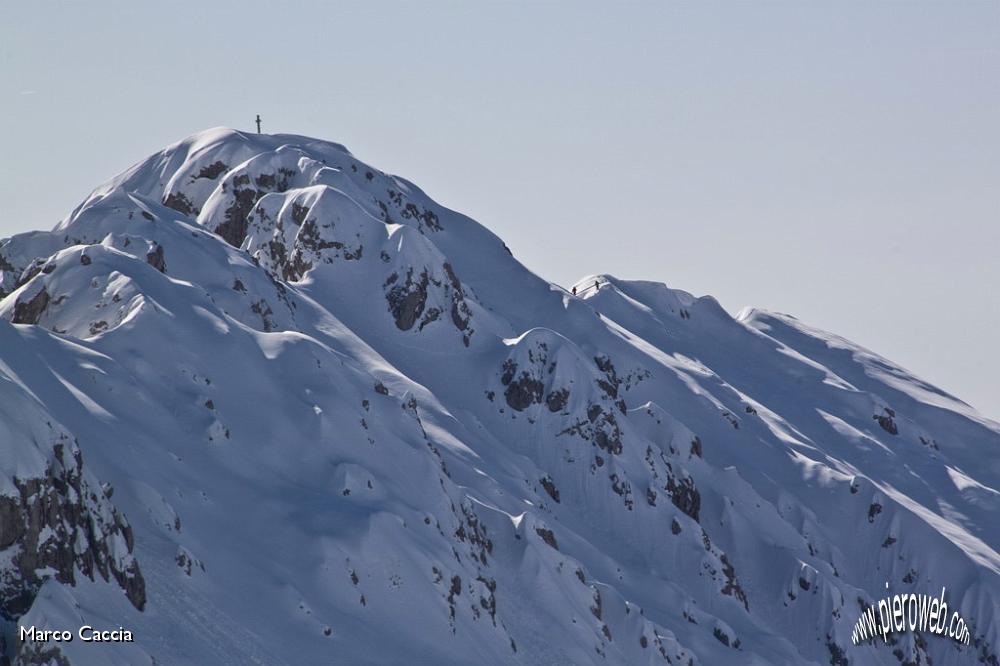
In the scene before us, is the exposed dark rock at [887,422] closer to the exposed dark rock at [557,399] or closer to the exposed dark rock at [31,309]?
the exposed dark rock at [557,399]

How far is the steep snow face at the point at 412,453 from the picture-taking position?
7500 cm

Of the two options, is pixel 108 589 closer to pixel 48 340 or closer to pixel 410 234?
pixel 48 340

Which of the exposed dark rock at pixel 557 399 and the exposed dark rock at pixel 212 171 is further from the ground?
the exposed dark rock at pixel 212 171

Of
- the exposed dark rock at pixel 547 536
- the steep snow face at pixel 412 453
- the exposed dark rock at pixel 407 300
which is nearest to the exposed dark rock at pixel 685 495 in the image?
the steep snow face at pixel 412 453

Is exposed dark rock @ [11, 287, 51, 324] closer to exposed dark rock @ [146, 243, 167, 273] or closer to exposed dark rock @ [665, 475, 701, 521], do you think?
exposed dark rock @ [146, 243, 167, 273]

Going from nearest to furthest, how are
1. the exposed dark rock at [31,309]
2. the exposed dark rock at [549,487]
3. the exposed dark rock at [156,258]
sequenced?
the exposed dark rock at [31,309] < the exposed dark rock at [156,258] < the exposed dark rock at [549,487]

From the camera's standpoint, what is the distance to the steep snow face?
75.0 m

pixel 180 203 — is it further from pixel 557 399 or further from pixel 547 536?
pixel 547 536

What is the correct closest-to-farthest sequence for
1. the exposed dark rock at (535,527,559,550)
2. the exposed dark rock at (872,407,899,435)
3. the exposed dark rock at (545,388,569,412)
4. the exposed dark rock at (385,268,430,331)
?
the exposed dark rock at (535,527,559,550)
the exposed dark rock at (545,388,569,412)
the exposed dark rock at (385,268,430,331)
the exposed dark rock at (872,407,899,435)

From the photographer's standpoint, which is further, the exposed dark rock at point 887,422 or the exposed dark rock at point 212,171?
the exposed dark rock at point 887,422

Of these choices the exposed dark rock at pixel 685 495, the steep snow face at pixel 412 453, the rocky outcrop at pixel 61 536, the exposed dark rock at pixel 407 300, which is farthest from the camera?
the exposed dark rock at pixel 685 495

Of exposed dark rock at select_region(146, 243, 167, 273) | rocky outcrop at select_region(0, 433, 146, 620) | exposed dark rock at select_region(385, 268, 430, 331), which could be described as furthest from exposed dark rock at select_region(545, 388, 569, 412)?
rocky outcrop at select_region(0, 433, 146, 620)

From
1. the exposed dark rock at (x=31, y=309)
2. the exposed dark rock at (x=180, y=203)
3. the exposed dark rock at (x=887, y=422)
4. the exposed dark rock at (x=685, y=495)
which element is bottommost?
the exposed dark rock at (x=685, y=495)

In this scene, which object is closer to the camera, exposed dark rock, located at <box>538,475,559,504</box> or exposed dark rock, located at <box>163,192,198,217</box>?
exposed dark rock, located at <box>538,475,559,504</box>
